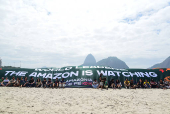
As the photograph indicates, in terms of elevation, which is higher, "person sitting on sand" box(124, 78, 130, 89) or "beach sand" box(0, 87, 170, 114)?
"person sitting on sand" box(124, 78, 130, 89)

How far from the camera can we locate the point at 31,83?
14.9 metres

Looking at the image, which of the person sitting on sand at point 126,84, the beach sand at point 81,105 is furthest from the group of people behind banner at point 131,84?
the beach sand at point 81,105

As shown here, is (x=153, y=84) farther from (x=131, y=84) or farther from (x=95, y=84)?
(x=95, y=84)

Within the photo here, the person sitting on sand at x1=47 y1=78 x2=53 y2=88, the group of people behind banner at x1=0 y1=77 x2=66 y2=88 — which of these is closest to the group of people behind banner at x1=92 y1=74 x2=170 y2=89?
the group of people behind banner at x1=0 y1=77 x2=66 y2=88

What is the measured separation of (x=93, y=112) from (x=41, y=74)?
12.0m

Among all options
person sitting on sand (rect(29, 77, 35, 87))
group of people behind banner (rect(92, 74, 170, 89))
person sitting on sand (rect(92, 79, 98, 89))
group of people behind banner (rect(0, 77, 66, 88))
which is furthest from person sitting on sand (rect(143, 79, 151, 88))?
person sitting on sand (rect(29, 77, 35, 87))

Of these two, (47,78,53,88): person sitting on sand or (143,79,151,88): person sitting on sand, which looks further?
(143,79,151,88): person sitting on sand

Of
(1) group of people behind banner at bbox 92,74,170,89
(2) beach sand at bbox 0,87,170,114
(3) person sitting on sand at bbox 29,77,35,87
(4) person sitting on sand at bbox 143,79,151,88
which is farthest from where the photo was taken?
(3) person sitting on sand at bbox 29,77,35,87

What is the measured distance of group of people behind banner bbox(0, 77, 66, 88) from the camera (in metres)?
14.4

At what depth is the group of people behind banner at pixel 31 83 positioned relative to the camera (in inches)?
565

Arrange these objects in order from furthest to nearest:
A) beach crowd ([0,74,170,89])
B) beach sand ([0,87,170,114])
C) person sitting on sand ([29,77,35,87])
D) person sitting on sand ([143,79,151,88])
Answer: person sitting on sand ([29,77,35,87]), person sitting on sand ([143,79,151,88]), beach crowd ([0,74,170,89]), beach sand ([0,87,170,114])

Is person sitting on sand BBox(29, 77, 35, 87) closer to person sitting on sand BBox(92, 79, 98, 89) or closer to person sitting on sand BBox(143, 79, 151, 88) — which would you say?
person sitting on sand BBox(92, 79, 98, 89)

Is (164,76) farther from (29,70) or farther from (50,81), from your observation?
(29,70)

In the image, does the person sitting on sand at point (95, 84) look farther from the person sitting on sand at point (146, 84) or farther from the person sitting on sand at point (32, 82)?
the person sitting on sand at point (32, 82)
